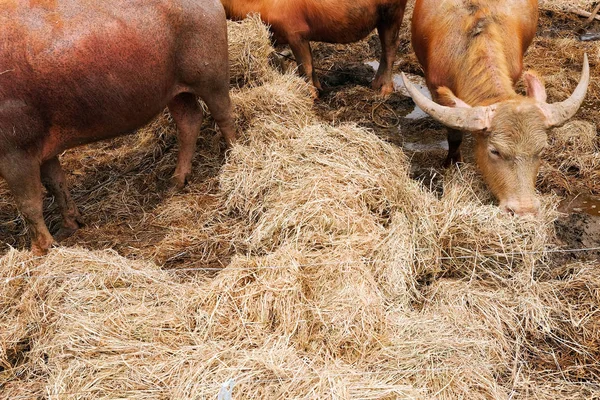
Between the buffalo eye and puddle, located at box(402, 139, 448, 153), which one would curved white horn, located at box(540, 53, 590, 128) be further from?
puddle, located at box(402, 139, 448, 153)

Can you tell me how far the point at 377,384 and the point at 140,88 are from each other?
3.05 meters

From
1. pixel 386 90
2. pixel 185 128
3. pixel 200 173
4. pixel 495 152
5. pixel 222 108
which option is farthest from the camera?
pixel 386 90

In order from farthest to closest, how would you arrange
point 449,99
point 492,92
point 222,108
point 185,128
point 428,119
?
point 428,119 → point 185,128 → point 222,108 → point 449,99 → point 492,92

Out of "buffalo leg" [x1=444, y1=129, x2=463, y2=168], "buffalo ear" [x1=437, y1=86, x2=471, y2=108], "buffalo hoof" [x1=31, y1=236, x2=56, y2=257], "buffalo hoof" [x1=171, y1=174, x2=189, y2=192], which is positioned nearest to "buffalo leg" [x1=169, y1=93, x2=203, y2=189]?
"buffalo hoof" [x1=171, y1=174, x2=189, y2=192]

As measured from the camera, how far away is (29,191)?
413cm

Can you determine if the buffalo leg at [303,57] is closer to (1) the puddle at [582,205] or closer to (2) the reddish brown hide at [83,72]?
(2) the reddish brown hide at [83,72]

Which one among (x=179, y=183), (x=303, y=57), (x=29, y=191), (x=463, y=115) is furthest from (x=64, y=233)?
(x=303, y=57)

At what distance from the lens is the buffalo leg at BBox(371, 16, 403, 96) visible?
23.7ft

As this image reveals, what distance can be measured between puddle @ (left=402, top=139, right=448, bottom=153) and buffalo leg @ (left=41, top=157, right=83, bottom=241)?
375 centimetres

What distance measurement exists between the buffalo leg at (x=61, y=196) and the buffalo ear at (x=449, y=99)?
3670 mm

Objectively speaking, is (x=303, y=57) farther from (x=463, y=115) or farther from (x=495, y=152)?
(x=495, y=152)

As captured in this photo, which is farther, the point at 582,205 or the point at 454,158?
the point at 454,158

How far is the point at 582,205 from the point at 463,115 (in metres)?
1.74

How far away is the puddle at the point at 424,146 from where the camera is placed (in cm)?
605
